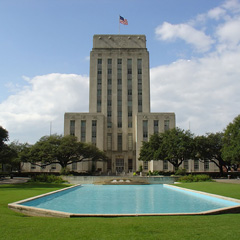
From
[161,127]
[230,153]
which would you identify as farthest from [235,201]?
[161,127]

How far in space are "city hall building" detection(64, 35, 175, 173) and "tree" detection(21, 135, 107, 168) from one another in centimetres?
1624

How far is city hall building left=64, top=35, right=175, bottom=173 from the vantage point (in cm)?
6506

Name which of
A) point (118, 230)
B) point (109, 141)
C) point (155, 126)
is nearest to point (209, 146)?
point (155, 126)

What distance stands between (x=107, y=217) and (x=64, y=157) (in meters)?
37.1

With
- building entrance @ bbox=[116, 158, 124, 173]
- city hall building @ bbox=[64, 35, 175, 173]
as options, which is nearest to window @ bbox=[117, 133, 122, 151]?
city hall building @ bbox=[64, 35, 175, 173]

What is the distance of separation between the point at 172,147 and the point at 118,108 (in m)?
28.5

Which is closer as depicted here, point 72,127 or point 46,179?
point 46,179

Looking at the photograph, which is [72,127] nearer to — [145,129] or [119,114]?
[119,114]

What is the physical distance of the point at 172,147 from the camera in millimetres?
44031

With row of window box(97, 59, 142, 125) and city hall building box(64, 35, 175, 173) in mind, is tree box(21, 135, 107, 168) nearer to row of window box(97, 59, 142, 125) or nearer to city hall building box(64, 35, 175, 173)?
city hall building box(64, 35, 175, 173)

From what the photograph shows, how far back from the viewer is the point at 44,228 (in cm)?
793

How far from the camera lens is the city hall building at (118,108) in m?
Result: 65.1

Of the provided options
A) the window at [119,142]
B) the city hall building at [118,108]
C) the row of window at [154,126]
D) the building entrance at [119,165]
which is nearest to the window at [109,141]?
the city hall building at [118,108]

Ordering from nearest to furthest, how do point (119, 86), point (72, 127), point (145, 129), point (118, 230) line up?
point (118, 230) → point (72, 127) → point (145, 129) → point (119, 86)
